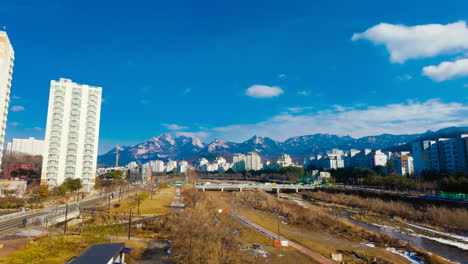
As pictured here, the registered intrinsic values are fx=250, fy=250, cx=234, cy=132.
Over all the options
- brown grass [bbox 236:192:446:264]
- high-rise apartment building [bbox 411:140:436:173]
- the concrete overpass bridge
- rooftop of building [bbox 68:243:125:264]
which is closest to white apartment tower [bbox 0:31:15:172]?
the concrete overpass bridge

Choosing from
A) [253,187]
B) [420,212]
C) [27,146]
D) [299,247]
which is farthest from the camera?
[27,146]

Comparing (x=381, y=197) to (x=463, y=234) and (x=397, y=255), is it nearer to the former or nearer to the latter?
(x=463, y=234)

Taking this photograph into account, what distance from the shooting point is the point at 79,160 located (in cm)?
8244

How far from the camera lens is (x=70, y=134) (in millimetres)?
82438

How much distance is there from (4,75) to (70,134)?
2569 centimetres

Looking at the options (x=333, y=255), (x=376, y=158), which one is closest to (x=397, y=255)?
(x=333, y=255)

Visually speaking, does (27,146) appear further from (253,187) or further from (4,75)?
(253,187)

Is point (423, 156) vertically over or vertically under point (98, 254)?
over

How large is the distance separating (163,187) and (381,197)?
8301cm

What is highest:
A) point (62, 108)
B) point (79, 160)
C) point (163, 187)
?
point (62, 108)

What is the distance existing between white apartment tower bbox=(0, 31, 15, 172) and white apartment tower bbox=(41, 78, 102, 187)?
16131 millimetres

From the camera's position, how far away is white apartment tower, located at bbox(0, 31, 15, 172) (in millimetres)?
60156

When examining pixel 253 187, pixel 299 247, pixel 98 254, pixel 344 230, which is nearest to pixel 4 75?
pixel 98 254

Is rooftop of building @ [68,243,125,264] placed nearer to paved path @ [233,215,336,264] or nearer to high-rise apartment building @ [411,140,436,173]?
paved path @ [233,215,336,264]
